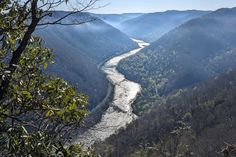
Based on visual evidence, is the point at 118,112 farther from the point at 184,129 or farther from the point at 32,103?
the point at 32,103

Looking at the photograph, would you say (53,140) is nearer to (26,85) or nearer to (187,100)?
(26,85)

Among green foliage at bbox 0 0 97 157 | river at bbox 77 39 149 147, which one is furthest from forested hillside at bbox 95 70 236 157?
green foliage at bbox 0 0 97 157

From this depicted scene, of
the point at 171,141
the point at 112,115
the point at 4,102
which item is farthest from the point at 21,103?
the point at 112,115

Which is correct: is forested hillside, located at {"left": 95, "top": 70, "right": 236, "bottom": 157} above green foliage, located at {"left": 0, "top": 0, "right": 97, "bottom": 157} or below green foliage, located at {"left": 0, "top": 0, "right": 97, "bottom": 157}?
below

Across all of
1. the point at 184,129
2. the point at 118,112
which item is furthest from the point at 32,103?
the point at 118,112

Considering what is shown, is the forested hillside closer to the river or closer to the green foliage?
the river

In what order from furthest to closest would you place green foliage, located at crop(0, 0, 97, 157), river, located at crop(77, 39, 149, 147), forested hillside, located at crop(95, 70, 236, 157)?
river, located at crop(77, 39, 149, 147) < forested hillside, located at crop(95, 70, 236, 157) < green foliage, located at crop(0, 0, 97, 157)

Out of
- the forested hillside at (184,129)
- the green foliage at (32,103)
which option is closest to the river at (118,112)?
the forested hillside at (184,129)

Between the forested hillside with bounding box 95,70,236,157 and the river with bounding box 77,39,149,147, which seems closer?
the forested hillside with bounding box 95,70,236,157
